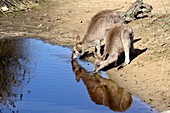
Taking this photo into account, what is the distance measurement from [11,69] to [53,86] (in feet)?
4.66

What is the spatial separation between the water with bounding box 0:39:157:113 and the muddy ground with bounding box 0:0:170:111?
1.27ft

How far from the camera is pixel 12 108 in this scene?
7.82 m

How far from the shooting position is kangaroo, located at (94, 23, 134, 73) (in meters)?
10.4

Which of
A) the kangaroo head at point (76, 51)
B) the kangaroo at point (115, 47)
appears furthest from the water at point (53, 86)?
the kangaroo at point (115, 47)

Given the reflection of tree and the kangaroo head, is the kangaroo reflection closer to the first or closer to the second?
the kangaroo head

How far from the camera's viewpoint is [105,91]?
9148 millimetres

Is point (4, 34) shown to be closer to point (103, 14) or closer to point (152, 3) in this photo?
point (103, 14)

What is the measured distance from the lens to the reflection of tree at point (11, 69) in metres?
8.43

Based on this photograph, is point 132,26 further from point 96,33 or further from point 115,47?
point 115,47

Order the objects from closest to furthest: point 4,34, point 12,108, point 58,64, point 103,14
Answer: point 12,108 → point 58,64 → point 103,14 → point 4,34

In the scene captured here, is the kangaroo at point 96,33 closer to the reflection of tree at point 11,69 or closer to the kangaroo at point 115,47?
the kangaroo at point 115,47

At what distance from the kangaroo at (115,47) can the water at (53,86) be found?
286 mm

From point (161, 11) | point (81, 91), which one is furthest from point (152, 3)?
point (81, 91)

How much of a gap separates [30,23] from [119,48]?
16.0ft
